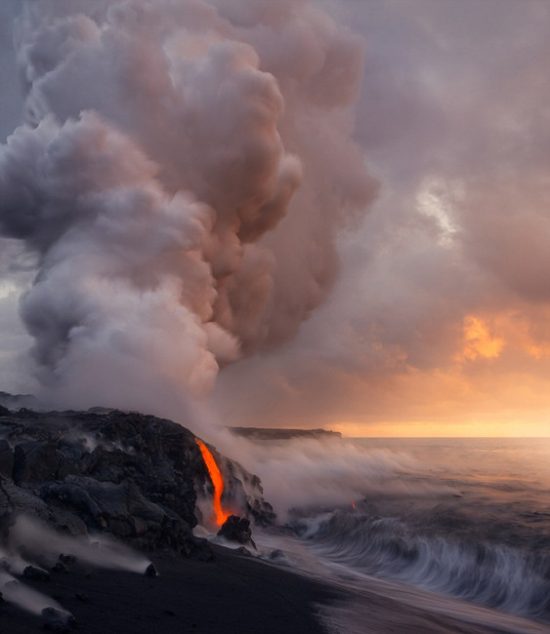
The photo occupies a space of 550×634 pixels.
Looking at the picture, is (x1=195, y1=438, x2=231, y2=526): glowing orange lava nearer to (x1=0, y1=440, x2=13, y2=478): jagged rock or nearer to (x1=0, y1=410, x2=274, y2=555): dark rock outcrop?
(x1=0, y1=410, x2=274, y2=555): dark rock outcrop

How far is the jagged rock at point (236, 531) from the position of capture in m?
24.1

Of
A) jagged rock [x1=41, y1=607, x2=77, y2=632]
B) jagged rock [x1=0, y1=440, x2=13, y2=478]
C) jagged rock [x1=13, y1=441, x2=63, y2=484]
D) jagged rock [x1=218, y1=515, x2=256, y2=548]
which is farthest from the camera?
jagged rock [x1=218, y1=515, x2=256, y2=548]

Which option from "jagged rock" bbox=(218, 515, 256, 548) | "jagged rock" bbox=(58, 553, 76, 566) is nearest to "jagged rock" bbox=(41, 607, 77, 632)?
"jagged rock" bbox=(58, 553, 76, 566)

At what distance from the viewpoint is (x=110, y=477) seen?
21797 millimetres

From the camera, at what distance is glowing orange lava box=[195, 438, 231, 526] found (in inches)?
1189

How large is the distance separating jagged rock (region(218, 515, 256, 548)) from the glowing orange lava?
4.91 metres

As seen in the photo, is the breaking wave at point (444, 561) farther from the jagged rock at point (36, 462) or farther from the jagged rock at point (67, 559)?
the jagged rock at point (67, 559)

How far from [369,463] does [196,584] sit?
63528 millimetres

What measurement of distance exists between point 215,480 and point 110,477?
472 inches

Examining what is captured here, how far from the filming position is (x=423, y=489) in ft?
171

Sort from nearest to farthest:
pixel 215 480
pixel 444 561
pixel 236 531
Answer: pixel 236 531, pixel 444 561, pixel 215 480

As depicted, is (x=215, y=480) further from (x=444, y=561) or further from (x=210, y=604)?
(x=210, y=604)

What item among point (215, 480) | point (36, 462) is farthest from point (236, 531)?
point (36, 462)

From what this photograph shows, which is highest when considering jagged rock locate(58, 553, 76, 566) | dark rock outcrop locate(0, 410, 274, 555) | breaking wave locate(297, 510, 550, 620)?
dark rock outcrop locate(0, 410, 274, 555)
